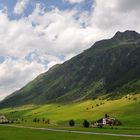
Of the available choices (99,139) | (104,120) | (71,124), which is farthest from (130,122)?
(99,139)

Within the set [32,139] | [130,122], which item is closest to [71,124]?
[130,122]

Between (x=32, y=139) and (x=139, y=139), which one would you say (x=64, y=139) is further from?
(x=139, y=139)

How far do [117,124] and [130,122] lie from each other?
49.8 ft

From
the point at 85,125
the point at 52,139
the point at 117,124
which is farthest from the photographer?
the point at 117,124

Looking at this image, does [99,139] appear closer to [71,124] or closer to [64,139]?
[64,139]

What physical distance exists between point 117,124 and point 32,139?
9505 centimetres

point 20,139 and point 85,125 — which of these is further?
point 85,125

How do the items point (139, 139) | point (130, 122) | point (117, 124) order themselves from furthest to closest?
point (130, 122)
point (117, 124)
point (139, 139)

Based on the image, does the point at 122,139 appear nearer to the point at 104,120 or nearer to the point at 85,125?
the point at 85,125

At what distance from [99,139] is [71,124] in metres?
94.8

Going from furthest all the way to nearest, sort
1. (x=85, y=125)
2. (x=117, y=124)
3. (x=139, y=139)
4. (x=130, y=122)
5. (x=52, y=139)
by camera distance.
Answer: (x=130, y=122) → (x=117, y=124) → (x=85, y=125) → (x=52, y=139) → (x=139, y=139)

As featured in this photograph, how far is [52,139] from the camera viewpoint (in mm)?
95000

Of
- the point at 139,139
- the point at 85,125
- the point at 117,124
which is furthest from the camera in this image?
the point at 117,124

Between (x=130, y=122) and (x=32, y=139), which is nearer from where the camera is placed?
(x=32, y=139)
